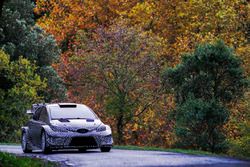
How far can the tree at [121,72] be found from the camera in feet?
112

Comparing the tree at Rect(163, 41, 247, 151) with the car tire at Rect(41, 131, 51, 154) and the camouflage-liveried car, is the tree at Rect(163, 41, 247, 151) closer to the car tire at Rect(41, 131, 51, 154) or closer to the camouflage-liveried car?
the camouflage-liveried car

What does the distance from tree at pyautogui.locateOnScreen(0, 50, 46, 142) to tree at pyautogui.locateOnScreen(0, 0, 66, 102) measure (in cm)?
261

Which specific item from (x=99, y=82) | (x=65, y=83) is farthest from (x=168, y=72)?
(x=65, y=83)

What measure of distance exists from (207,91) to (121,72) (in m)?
10.3

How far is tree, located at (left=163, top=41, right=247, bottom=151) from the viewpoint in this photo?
2423 centimetres

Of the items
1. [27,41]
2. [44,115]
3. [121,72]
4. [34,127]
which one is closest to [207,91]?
[44,115]

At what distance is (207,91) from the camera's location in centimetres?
2512

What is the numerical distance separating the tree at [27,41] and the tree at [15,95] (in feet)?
8.55

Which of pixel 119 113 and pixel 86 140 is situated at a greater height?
pixel 119 113

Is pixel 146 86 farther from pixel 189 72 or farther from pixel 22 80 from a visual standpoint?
pixel 189 72

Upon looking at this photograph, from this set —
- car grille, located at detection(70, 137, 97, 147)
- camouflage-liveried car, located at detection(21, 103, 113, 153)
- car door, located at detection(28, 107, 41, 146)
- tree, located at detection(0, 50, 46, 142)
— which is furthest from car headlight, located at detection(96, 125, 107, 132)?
tree, located at detection(0, 50, 46, 142)

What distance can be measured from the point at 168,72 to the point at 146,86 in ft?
34.0

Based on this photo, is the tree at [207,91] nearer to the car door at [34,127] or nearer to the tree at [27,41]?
the car door at [34,127]

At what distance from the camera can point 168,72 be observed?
25859 mm
